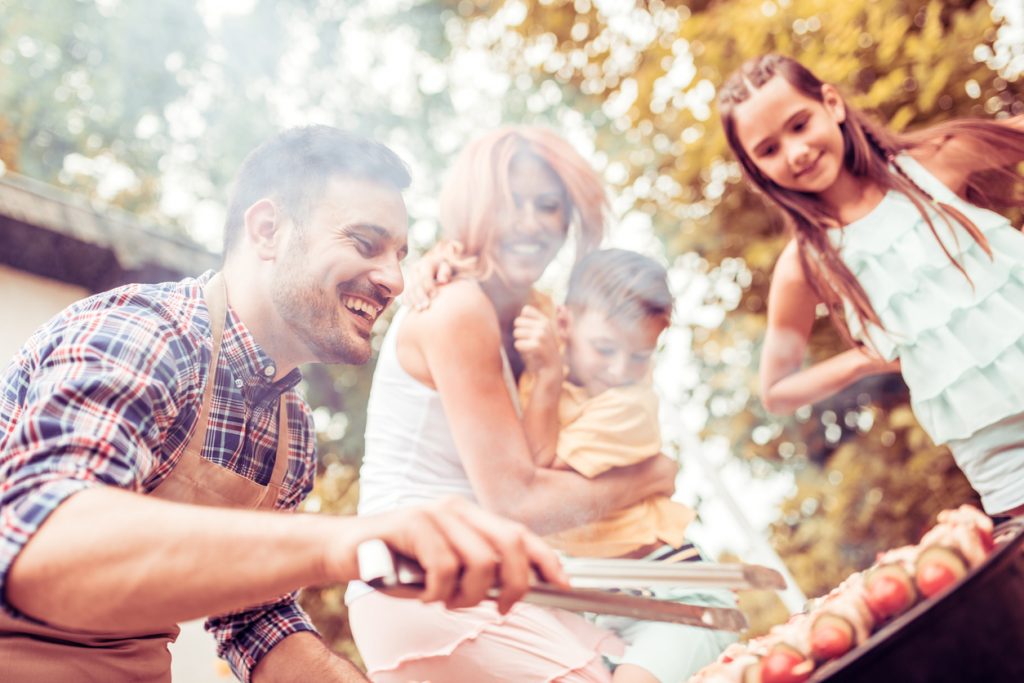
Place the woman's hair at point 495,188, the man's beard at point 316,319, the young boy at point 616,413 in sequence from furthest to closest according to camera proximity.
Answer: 1. the woman's hair at point 495,188
2. the young boy at point 616,413
3. the man's beard at point 316,319

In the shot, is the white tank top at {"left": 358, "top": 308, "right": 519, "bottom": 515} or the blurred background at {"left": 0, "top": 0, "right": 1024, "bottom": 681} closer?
the white tank top at {"left": 358, "top": 308, "right": 519, "bottom": 515}

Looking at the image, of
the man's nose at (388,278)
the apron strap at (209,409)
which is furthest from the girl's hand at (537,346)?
the apron strap at (209,409)

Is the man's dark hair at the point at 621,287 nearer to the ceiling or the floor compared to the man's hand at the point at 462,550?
nearer to the ceiling

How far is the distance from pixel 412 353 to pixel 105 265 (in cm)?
176

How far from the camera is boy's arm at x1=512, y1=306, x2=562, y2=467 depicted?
1.81m

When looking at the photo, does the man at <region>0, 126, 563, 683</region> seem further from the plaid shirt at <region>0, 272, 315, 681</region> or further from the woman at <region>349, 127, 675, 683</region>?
the woman at <region>349, 127, 675, 683</region>

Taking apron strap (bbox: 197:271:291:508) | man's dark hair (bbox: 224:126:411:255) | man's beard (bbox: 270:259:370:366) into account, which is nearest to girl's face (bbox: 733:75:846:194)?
man's dark hair (bbox: 224:126:411:255)

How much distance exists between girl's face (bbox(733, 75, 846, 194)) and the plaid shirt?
128cm

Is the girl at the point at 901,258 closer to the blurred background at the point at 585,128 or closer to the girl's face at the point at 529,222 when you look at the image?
the girl's face at the point at 529,222

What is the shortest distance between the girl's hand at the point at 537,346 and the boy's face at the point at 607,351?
0.17 meters

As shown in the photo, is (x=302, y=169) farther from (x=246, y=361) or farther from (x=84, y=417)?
(x=84, y=417)

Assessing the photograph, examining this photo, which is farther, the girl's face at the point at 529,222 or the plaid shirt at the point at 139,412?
the girl's face at the point at 529,222

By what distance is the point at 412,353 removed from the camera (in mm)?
1704

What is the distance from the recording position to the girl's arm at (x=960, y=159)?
1.98 m
